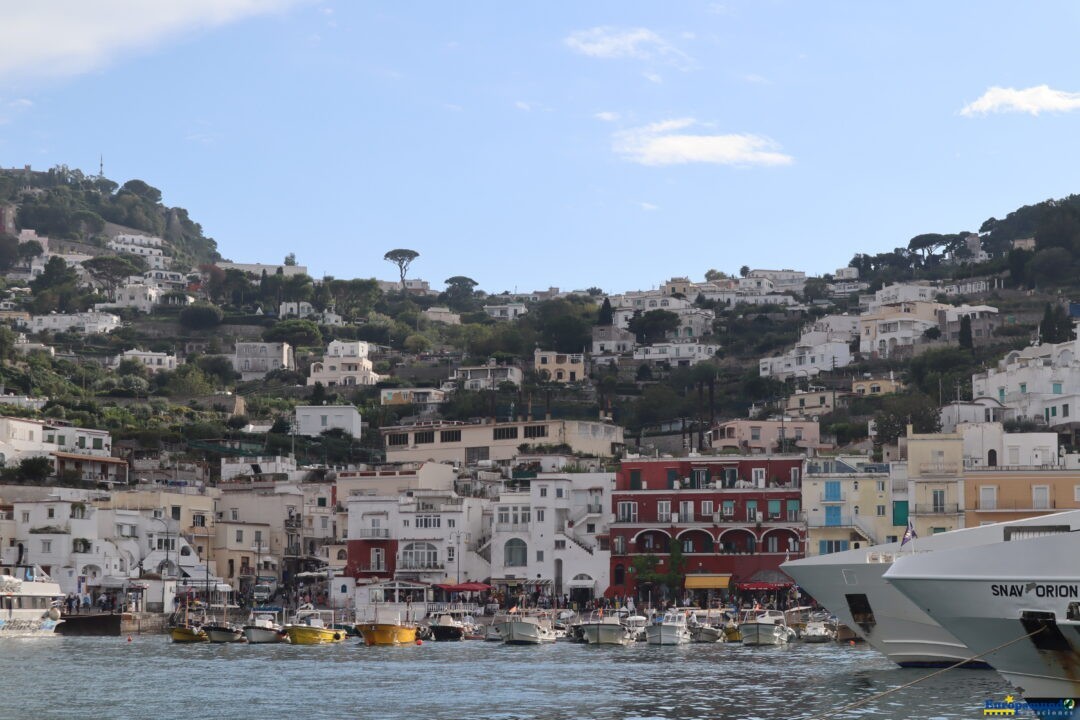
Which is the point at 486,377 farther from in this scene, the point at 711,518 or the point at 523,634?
the point at 523,634

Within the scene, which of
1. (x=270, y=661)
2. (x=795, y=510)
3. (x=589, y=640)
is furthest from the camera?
(x=795, y=510)

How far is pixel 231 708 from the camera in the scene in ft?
150

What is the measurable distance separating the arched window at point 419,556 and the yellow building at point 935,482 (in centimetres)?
2540

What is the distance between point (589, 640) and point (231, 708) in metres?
29.5

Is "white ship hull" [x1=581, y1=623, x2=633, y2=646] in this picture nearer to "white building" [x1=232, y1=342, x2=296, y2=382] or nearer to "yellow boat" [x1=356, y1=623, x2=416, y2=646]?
"yellow boat" [x1=356, y1=623, x2=416, y2=646]

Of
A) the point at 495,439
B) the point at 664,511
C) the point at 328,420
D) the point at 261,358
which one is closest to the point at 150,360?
the point at 261,358

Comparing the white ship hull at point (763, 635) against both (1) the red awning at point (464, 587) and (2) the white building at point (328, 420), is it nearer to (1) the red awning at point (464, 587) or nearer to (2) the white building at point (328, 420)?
(1) the red awning at point (464, 587)

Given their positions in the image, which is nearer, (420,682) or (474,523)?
(420,682)

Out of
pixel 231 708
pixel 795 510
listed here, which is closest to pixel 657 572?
pixel 795 510

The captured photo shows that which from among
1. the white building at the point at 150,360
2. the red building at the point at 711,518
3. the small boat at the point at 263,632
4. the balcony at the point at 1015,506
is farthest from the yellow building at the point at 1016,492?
the white building at the point at 150,360

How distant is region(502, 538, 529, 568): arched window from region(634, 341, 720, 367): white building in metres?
68.8

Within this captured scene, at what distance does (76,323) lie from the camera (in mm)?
181750

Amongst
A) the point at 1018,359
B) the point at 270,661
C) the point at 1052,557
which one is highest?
the point at 1018,359

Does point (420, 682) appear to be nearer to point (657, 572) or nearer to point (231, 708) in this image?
point (231, 708)
